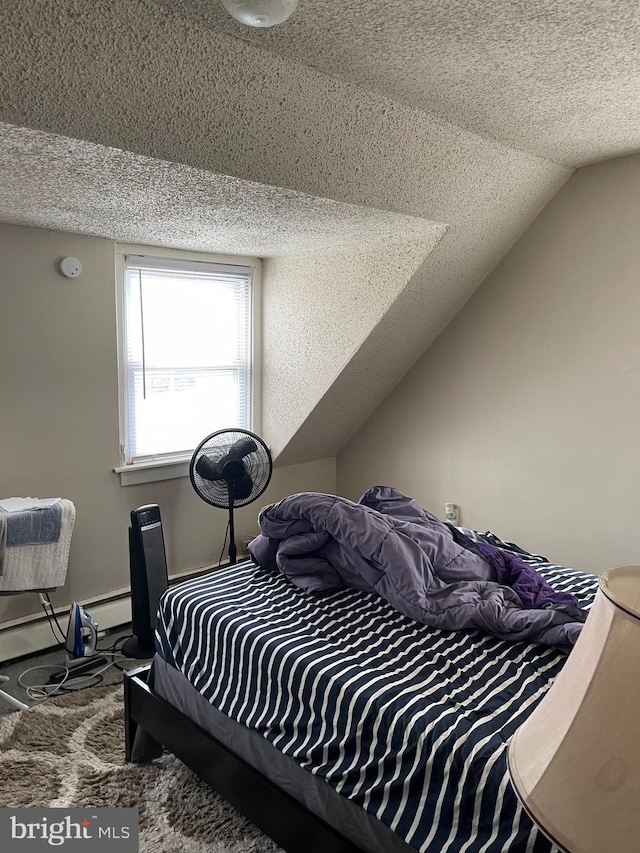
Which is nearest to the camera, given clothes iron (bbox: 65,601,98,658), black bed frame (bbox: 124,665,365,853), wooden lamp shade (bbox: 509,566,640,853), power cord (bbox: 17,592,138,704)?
wooden lamp shade (bbox: 509,566,640,853)

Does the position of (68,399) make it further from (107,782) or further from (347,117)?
(347,117)

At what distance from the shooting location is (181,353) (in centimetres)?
391

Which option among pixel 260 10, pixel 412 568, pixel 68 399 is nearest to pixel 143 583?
pixel 68 399

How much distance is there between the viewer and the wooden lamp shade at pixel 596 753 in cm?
74

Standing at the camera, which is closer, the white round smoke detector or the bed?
the bed

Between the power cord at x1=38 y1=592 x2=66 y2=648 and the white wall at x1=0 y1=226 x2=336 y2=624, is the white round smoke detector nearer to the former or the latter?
the white wall at x1=0 y1=226 x2=336 y2=624

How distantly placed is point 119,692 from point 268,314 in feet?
7.77

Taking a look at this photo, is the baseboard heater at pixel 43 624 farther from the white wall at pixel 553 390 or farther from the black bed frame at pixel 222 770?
the white wall at pixel 553 390

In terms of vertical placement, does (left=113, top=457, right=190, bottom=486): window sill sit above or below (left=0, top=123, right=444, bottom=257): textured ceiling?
below

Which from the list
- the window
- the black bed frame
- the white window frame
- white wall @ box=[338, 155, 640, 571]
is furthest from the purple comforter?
the window

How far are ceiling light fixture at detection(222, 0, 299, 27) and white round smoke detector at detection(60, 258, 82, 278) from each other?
202 cm

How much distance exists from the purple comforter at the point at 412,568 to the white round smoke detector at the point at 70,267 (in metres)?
1.64

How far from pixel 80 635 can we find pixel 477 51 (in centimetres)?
287

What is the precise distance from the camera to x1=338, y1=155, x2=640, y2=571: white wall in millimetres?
3275
